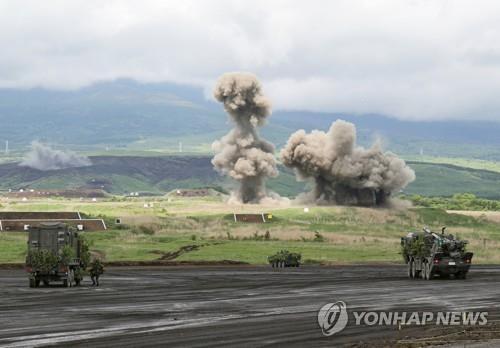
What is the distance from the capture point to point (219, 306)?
38.0m

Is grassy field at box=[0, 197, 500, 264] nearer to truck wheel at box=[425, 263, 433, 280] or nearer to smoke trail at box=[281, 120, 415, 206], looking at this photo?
smoke trail at box=[281, 120, 415, 206]

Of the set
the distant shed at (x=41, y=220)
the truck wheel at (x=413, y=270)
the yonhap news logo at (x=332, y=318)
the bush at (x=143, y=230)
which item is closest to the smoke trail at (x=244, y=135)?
the distant shed at (x=41, y=220)

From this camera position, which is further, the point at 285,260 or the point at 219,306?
the point at 285,260

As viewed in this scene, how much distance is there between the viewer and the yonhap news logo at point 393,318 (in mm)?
30797

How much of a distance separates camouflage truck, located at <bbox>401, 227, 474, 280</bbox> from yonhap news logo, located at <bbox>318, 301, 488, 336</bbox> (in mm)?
21287

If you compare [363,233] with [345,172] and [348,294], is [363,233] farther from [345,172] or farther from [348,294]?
[348,294]

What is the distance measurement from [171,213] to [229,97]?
2166 cm

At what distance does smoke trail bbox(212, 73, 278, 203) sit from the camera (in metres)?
150

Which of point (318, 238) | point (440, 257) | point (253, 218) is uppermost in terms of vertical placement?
point (253, 218)

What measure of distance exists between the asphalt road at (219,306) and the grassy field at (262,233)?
25390mm

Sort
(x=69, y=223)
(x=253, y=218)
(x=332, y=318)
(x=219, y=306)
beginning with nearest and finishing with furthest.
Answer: (x=332, y=318) < (x=219, y=306) < (x=69, y=223) < (x=253, y=218)

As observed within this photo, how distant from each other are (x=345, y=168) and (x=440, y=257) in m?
96.1

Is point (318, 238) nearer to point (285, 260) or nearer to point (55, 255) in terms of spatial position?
point (285, 260)

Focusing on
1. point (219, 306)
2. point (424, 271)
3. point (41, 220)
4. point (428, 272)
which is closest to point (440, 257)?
point (428, 272)
